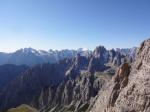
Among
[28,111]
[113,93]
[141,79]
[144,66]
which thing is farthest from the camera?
[28,111]

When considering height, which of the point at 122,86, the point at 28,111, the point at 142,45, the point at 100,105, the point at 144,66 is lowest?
the point at 28,111

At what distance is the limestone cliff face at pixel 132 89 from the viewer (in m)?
29.2

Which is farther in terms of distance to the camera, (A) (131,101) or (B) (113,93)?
(B) (113,93)

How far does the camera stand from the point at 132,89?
31656mm

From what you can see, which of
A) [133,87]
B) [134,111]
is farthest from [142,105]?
[133,87]

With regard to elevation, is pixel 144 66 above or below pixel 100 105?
above

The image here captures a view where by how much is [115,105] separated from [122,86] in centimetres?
364

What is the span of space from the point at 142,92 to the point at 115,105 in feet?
17.0

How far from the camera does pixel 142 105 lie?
28703 mm

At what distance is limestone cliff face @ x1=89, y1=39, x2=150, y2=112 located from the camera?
2917 centimetres

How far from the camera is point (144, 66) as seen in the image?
33.0 meters

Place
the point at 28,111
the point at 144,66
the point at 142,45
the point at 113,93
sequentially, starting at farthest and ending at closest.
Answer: the point at 28,111, the point at 142,45, the point at 113,93, the point at 144,66

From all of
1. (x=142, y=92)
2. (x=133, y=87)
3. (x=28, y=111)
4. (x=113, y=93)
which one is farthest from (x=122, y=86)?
(x=28, y=111)

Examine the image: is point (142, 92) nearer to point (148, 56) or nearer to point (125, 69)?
point (148, 56)
